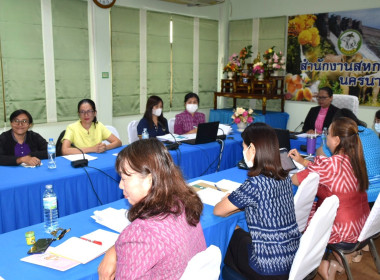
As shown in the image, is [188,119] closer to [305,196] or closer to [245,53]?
[245,53]

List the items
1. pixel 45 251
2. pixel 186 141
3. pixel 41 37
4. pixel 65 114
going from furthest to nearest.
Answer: pixel 65 114 < pixel 41 37 < pixel 186 141 < pixel 45 251

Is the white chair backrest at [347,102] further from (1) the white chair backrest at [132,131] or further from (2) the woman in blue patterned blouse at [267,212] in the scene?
(2) the woman in blue patterned blouse at [267,212]

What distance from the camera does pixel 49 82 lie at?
16.9 feet

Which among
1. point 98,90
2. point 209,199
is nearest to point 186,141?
point 209,199

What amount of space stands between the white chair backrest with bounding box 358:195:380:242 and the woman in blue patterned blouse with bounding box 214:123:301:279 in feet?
2.02

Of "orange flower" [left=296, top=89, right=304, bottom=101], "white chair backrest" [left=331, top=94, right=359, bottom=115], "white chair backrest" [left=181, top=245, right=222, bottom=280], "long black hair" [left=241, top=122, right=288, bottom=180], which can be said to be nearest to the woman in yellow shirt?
"long black hair" [left=241, top=122, right=288, bottom=180]

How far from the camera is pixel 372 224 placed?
2250 mm

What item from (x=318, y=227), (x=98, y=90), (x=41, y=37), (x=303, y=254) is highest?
(x=41, y=37)

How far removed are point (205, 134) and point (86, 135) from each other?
125cm

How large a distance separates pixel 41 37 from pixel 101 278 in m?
4.39

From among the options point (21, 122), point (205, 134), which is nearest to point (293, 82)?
point (205, 134)

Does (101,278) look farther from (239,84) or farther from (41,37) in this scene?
(239,84)

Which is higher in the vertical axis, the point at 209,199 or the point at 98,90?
the point at 98,90

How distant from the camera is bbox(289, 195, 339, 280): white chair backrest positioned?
5.35 ft
